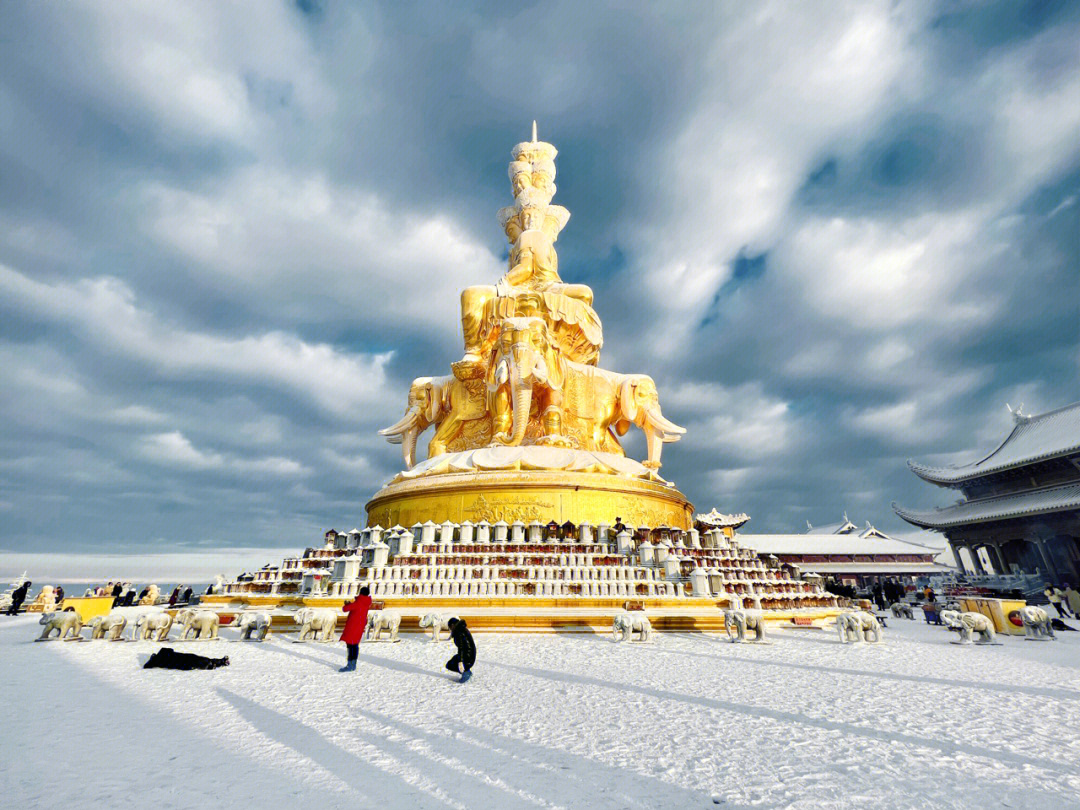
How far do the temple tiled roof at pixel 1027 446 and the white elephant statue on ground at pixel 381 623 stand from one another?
3185 cm

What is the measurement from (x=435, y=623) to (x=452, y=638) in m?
3.09

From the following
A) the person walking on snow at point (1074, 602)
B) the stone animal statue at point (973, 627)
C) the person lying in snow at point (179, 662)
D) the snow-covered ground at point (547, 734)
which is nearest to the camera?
the snow-covered ground at point (547, 734)

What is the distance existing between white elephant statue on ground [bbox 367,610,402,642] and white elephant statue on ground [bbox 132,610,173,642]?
3824 millimetres

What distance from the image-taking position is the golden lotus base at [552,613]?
1062cm

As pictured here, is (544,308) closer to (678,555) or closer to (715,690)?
(678,555)

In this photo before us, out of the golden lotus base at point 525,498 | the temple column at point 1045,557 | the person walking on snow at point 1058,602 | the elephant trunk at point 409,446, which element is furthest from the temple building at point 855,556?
the elephant trunk at point 409,446

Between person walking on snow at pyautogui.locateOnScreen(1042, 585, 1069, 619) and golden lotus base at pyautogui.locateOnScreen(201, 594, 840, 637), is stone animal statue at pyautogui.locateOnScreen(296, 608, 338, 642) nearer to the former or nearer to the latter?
golden lotus base at pyautogui.locateOnScreen(201, 594, 840, 637)

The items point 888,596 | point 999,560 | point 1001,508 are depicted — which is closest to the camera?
point 888,596

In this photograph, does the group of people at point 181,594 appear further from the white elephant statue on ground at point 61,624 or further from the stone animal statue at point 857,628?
the stone animal statue at point 857,628

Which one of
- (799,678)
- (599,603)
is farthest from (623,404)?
(799,678)

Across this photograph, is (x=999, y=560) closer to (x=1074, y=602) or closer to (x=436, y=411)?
(x=1074, y=602)

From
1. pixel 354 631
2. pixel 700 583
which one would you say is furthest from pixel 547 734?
pixel 700 583

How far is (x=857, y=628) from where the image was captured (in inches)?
384

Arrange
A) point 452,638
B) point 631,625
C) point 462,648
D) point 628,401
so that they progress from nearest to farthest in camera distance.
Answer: point 462,648 < point 452,638 < point 631,625 < point 628,401
